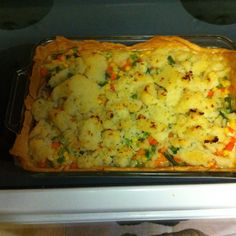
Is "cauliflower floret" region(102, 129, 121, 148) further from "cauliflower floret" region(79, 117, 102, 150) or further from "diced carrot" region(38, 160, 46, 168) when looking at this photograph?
"diced carrot" region(38, 160, 46, 168)

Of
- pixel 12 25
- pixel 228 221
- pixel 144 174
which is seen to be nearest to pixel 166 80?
pixel 144 174

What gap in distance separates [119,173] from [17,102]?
13.3 inches

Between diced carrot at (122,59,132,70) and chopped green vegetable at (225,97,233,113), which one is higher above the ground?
diced carrot at (122,59,132,70)

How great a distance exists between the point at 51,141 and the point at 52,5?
1.56 feet

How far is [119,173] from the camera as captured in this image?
89 cm

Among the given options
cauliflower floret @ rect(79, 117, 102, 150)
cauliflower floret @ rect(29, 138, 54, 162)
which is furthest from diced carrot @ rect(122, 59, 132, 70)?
cauliflower floret @ rect(29, 138, 54, 162)

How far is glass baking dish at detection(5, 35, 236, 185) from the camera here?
0.88m

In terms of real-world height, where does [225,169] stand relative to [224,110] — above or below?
below

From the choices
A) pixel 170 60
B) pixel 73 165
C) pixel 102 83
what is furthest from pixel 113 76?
pixel 73 165

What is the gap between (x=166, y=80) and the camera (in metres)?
1.02

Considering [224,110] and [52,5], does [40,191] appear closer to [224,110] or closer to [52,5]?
[224,110]

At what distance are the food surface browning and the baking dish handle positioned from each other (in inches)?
1.1

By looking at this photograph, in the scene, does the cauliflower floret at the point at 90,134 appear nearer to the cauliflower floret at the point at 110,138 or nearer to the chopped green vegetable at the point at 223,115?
the cauliflower floret at the point at 110,138

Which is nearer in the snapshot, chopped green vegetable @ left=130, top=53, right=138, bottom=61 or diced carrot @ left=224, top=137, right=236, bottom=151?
diced carrot @ left=224, top=137, right=236, bottom=151
